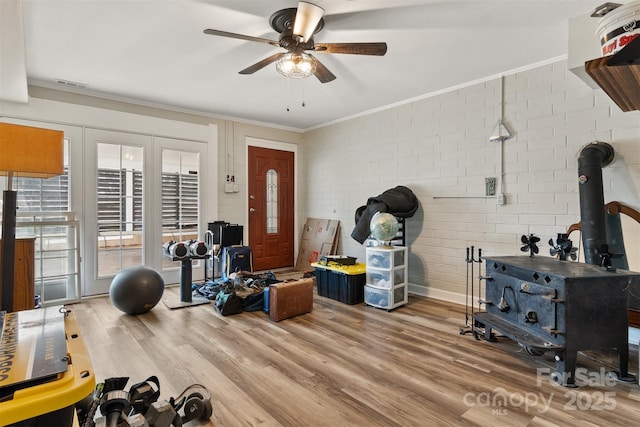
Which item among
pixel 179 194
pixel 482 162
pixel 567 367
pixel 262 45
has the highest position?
pixel 262 45

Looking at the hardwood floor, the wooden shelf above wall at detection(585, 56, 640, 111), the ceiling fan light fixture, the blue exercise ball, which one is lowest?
the hardwood floor

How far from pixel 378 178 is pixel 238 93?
235 centimetres

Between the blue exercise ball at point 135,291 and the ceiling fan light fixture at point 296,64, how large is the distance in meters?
2.62

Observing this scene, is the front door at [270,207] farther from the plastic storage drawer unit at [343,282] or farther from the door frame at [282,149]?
the plastic storage drawer unit at [343,282]

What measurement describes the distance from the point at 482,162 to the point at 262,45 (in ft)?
9.07

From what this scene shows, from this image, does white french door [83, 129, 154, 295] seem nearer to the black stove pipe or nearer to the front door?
the front door

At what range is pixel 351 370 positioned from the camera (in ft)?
7.86

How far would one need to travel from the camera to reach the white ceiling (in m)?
2.51

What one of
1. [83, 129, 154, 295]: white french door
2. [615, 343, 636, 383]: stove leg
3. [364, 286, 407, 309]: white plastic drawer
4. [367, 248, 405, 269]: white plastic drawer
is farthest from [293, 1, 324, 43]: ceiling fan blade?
[83, 129, 154, 295]: white french door

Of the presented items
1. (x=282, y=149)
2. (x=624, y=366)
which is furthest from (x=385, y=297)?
(x=282, y=149)

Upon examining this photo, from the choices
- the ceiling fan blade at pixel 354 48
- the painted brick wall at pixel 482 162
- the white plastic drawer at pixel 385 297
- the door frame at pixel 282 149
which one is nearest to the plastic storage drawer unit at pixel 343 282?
the white plastic drawer at pixel 385 297

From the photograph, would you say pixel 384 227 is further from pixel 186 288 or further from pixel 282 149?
pixel 282 149

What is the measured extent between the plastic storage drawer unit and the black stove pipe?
2257 millimetres

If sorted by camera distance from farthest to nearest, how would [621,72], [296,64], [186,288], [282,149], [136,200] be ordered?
[282,149], [136,200], [186,288], [296,64], [621,72]
